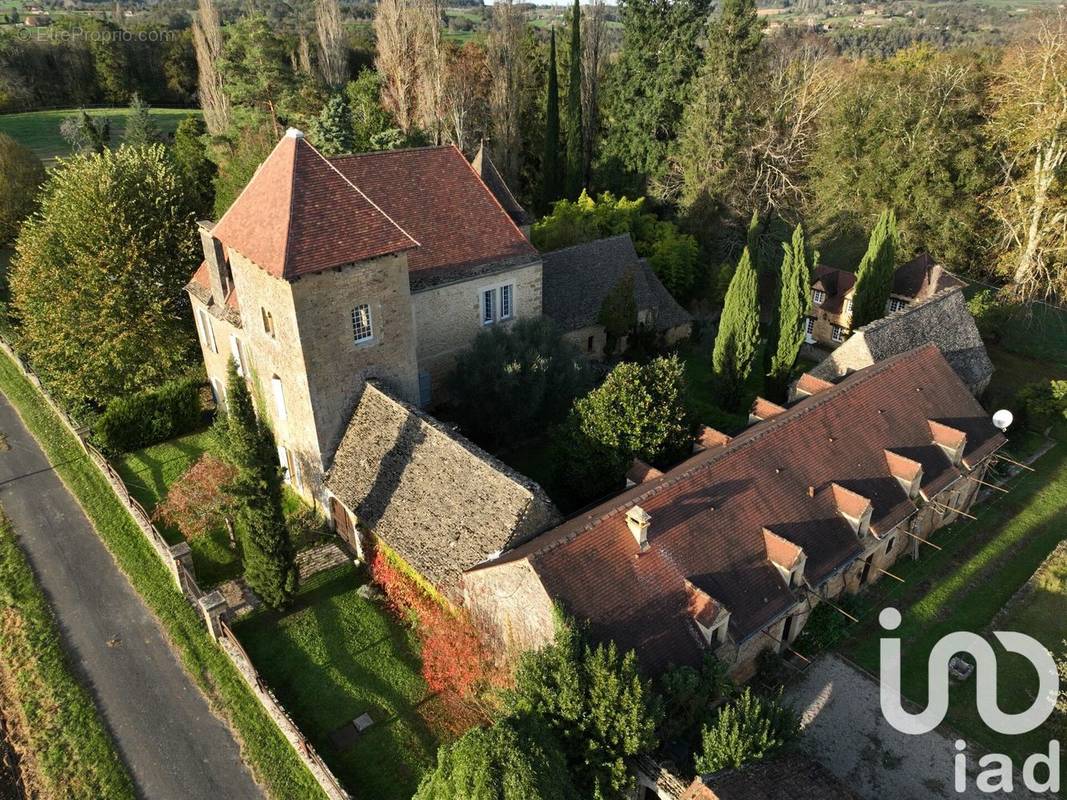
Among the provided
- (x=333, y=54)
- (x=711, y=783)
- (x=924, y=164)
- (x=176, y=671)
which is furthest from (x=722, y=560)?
(x=333, y=54)

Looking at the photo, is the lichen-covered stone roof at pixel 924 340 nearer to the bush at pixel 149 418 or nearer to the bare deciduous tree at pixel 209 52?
the bush at pixel 149 418

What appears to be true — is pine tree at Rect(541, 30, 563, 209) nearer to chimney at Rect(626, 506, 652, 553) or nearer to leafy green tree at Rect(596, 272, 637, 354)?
leafy green tree at Rect(596, 272, 637, 354)

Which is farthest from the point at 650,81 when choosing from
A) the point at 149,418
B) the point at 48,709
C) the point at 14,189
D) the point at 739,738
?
the point at 48,709

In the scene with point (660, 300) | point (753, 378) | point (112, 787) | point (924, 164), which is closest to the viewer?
point (112, 787)

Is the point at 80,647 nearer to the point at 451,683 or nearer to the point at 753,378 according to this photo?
the point at 451,683

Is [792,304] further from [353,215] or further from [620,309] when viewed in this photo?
[353,215]

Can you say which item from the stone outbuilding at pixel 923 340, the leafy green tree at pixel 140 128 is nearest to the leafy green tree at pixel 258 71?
the leafy green tree at pixel 140 128
